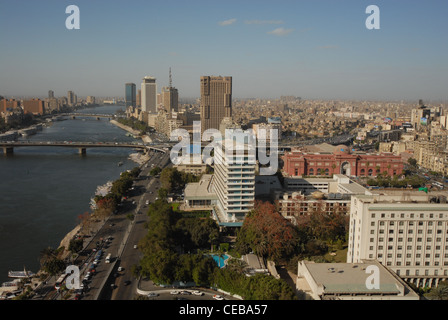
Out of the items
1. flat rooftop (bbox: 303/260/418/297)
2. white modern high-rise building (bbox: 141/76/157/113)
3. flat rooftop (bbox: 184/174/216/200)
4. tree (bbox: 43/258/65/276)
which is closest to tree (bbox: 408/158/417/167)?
flat rooftop (bbox: 184/174/216/200)

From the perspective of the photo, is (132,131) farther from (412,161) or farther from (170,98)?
(412,161)

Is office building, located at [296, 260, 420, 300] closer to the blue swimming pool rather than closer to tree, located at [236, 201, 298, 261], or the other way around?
tree, located at [236, 201, 298, 261]

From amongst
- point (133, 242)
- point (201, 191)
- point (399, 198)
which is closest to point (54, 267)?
point (133, 242)

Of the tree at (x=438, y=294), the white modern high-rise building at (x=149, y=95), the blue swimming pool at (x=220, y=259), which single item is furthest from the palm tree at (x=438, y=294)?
the white modern high-rise building at (x=149, y=95)

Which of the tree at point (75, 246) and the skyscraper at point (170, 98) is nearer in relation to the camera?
the tree at point (75, 246)

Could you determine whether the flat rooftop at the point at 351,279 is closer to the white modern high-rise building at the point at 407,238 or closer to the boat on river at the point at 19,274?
the white modern high-rise building at the point at 407,238
